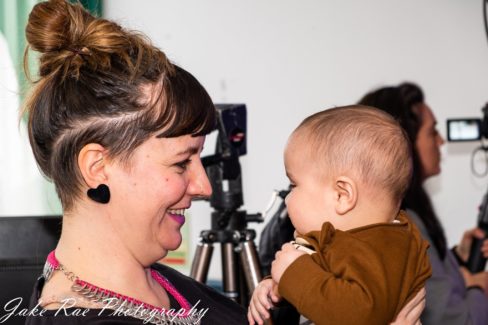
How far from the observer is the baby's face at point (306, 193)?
138 cm

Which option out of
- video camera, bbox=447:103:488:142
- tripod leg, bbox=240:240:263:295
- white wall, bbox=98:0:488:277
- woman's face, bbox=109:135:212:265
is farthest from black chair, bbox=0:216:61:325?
video camera, bbox=447:103:488:142

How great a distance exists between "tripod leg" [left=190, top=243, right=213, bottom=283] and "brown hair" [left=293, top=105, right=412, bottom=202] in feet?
3.73

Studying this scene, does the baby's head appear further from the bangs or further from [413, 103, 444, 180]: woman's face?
[413, 103, 444, 180]: woman's face

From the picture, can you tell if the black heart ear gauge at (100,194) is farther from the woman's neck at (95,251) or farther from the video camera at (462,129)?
the video camera at (462,129)

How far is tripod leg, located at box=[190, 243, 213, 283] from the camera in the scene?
8.09ft

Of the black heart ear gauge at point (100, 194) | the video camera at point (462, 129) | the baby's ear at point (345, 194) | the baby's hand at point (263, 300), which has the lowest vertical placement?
the video camera at point (462, 129)

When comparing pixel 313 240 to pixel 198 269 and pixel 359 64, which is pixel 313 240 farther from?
pixel 359 64

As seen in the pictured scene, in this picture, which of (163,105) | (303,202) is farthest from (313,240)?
(163,105)

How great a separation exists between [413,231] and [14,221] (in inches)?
31.0

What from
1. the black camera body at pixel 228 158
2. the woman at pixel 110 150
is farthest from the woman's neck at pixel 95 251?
the black camera body at pixel 228 158

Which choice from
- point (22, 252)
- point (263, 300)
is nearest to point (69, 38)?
point (22, 252)

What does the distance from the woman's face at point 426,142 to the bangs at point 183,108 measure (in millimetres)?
1593

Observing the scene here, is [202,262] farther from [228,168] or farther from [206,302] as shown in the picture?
[206,302]

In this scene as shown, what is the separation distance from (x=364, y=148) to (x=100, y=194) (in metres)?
0.46
